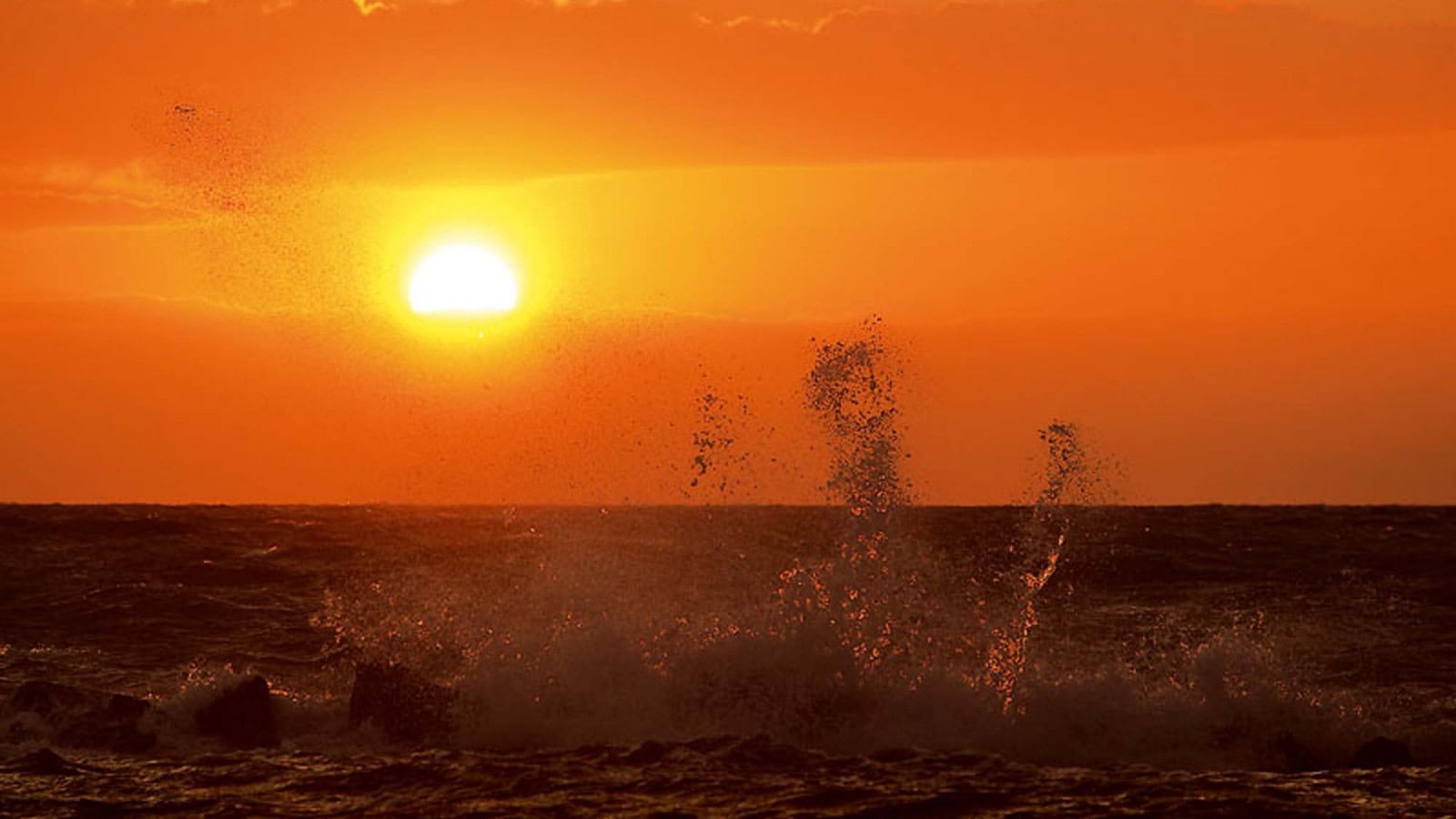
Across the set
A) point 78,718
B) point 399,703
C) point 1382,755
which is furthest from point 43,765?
point 1382,755

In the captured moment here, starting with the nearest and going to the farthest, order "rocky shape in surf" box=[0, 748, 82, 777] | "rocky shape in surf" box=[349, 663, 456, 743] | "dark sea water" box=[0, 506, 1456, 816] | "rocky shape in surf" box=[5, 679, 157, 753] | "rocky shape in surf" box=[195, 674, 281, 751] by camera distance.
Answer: "dark sea water" box=[0, 506, 1456, 816]
"rocky shape in surf" box=[0, 748, 82, 777]
"rocky shape in surf" box=[5, 679, 157, 753]
"rocky shape in surf" box=[195, 674, 281, 751]
"rocky shape in surf" box=[349, 663, 456, 743]

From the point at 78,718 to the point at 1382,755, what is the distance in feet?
48.0

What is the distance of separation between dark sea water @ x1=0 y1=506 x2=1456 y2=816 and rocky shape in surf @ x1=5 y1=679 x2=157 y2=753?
48mm

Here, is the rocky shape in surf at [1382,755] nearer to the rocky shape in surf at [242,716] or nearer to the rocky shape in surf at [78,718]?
the rocky shape in surf at [242,716]

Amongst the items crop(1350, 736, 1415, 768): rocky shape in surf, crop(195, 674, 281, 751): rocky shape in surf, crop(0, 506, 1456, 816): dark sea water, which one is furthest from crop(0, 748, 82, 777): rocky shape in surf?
crop(1350, 736, 1415, 768): rocky shape in surf

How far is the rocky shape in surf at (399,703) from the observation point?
18688 mm

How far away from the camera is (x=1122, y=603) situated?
31.7 m

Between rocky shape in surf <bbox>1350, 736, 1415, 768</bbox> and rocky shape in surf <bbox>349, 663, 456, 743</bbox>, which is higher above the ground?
rocky shape in surf <bbox>349, 663, 456, 743</bbox>

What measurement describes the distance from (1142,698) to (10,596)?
69.5ft

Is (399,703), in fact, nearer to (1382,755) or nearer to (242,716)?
(242,716)

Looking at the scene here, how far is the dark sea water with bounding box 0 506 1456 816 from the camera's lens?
15383 mm

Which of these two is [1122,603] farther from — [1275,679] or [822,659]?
[822,659]

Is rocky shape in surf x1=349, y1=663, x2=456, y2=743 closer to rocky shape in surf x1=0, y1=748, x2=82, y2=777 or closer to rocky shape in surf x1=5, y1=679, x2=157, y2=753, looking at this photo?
rocky shape in surf x1=5, y1=679, x2=157, y2=753

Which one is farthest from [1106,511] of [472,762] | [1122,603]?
[472,762]
